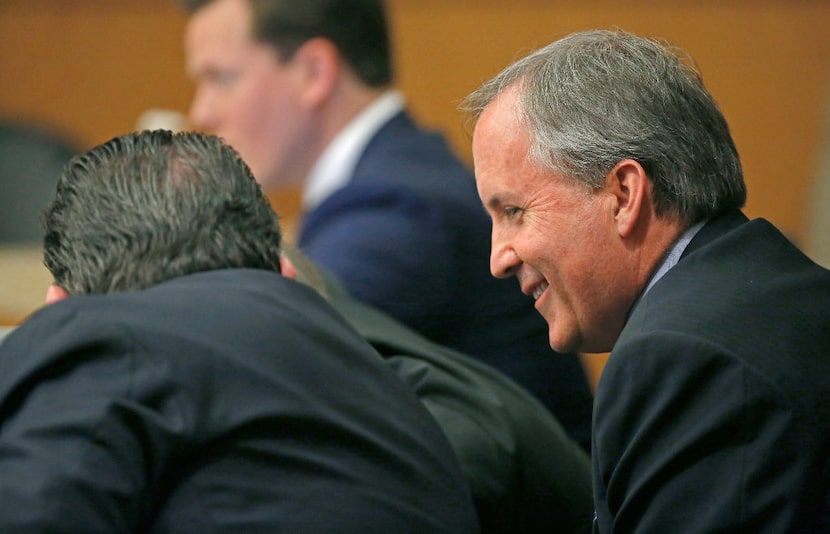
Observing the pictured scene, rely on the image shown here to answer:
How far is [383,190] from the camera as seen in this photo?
86.1 inches

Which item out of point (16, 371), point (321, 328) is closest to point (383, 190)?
point (321, 328)

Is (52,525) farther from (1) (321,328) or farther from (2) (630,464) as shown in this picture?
(2) (630,464)

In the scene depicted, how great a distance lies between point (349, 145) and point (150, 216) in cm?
147

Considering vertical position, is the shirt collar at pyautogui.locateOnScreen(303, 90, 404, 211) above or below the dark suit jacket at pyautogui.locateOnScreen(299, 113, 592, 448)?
above

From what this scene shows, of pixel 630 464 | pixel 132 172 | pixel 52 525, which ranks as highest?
pixel 132 172

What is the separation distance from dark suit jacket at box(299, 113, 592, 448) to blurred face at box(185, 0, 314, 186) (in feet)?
1.66

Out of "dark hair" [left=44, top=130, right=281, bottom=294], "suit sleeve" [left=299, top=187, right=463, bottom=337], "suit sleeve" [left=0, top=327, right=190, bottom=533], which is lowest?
"suit sleeve" [left=299, top=187, right=463, bottom=337]

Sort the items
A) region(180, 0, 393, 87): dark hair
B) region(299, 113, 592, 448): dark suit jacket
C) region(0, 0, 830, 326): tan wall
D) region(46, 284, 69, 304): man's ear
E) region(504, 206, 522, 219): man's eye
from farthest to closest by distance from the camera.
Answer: region(0, 0, 830, 326): tan wall < region(180, 0, 393, 87): dark hair < region(299, 113, 592, 448): dark suit jacket < region(504, 206, 522, 219): man's eye < region(46, 284, 69, 304): man's ear

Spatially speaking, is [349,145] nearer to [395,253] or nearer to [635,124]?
[395,253]

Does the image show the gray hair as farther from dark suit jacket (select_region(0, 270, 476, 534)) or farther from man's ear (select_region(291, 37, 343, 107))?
man's ear (select_region(291, 37, 343, 107))

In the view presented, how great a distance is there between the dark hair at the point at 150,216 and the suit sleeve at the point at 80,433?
128 mm

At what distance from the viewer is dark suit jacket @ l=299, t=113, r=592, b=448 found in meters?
1.98

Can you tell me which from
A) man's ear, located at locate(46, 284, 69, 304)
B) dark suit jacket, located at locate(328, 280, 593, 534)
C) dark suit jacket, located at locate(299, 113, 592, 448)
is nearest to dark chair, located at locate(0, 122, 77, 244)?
dark suit jacket, located at locate(299, 113, 592, 448)

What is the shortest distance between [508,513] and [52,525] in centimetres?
65
